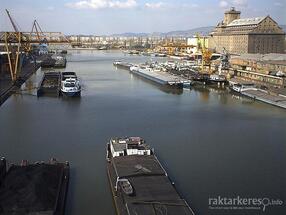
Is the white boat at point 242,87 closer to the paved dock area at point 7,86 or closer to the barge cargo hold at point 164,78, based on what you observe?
the barge cargo hold at point 164,78

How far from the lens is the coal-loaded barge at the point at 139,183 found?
11.2 ft

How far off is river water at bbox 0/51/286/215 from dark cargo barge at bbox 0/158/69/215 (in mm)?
192

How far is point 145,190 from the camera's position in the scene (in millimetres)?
3734

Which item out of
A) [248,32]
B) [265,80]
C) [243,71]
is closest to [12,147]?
[265,80]

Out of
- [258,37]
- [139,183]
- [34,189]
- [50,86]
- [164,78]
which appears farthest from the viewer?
[258,37]

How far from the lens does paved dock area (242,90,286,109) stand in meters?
8.67

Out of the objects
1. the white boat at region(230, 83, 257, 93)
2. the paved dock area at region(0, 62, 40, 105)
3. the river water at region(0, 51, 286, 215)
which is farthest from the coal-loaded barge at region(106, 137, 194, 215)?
the white boat at region(230, 83, 257, 93)

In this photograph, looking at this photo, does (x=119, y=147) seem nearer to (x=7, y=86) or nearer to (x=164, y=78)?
(x=7, y=86)

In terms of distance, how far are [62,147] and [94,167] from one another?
3.08 ft

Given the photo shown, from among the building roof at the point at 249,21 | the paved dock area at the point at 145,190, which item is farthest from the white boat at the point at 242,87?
the building roof at the point at 249,21

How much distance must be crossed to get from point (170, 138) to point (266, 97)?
4.11m

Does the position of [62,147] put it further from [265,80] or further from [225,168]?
[265,80]

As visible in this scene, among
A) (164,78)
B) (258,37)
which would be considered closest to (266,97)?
(164,78)

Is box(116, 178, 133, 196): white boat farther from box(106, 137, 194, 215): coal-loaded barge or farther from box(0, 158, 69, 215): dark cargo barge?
box(0, 158, 69, 215): dark cargo barge
